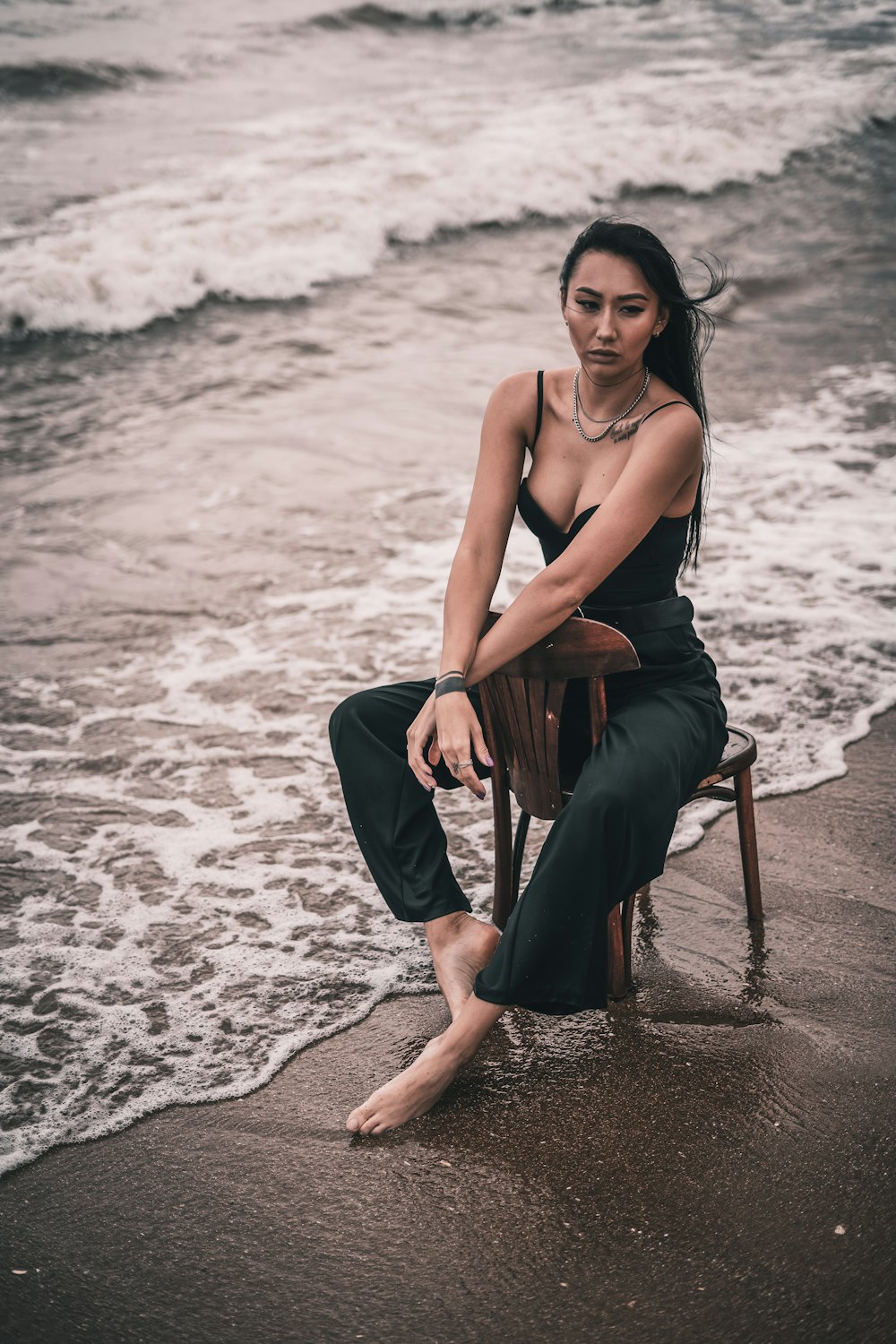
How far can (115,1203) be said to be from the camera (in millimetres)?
2260

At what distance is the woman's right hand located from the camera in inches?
103

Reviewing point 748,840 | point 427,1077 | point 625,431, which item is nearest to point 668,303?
point 625,431

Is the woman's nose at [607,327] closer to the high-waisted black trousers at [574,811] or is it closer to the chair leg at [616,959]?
the high-waisted black trousers at [574,811]

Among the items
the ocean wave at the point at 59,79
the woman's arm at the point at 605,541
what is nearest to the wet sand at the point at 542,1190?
the woman's arm at the point at 605,541

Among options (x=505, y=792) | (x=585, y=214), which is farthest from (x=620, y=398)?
(x=585, y=214)

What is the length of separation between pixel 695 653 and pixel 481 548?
1.85ft

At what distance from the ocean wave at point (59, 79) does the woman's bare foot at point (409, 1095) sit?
14751 mm

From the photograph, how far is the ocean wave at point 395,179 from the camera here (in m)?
9.80

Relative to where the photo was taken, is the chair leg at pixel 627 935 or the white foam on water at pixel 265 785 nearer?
the chair leg at pixel 627 935

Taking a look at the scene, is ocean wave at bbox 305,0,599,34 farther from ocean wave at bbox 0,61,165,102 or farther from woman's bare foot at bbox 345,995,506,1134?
woman's bare foot at bbox 345,995,506,1134

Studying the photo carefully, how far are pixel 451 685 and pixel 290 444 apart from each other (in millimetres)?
4664

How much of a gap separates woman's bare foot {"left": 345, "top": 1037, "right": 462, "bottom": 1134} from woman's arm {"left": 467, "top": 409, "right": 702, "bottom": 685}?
81 centimetres

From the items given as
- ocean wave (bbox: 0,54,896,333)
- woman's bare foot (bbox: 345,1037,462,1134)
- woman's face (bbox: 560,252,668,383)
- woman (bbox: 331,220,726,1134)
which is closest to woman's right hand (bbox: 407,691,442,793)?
woman (bbox: 331,220,726,1134)

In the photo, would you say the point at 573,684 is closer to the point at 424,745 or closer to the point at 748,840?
the point at 424,745
